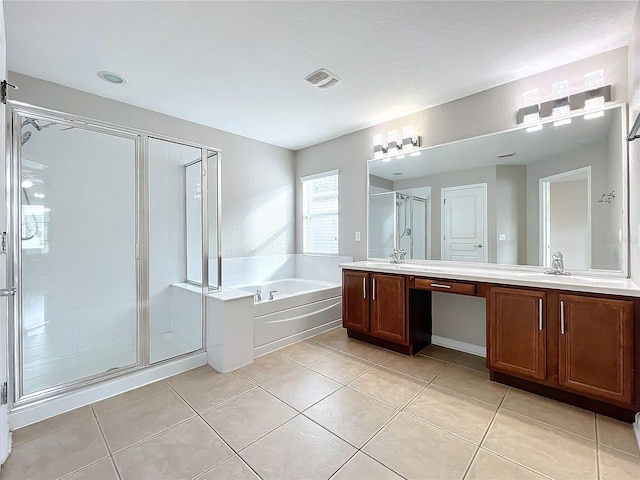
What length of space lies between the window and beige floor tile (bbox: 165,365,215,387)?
84.4 inches

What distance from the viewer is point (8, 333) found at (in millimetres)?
1833

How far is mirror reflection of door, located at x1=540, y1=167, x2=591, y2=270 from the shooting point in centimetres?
224

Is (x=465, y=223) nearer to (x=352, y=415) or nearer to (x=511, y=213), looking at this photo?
(x=511, y=213)

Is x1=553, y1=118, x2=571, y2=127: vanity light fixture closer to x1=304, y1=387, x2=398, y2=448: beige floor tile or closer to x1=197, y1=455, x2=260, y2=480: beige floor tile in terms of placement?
x1=304, y1=387, x2=398, y2=448: beige floor tile

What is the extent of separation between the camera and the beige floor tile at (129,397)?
79.7 inches

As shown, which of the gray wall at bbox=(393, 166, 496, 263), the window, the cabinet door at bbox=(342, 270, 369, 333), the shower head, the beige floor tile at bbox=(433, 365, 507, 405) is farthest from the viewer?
the window

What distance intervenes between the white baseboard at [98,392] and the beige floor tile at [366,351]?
1.43 meters

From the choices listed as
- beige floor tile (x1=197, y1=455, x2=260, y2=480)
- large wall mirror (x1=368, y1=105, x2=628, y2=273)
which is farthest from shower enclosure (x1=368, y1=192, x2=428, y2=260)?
beige floor tile (x1=197, y1=455, x2=260, y2=480)

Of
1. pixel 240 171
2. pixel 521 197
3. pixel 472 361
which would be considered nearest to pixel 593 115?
pixel 521 197

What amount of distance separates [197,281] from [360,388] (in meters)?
1.93

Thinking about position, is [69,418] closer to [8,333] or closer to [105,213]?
[8,333]

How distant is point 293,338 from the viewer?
125 inches

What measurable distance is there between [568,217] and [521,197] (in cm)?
36

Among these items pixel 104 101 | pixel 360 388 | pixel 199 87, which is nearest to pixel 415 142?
pixel 199 87
